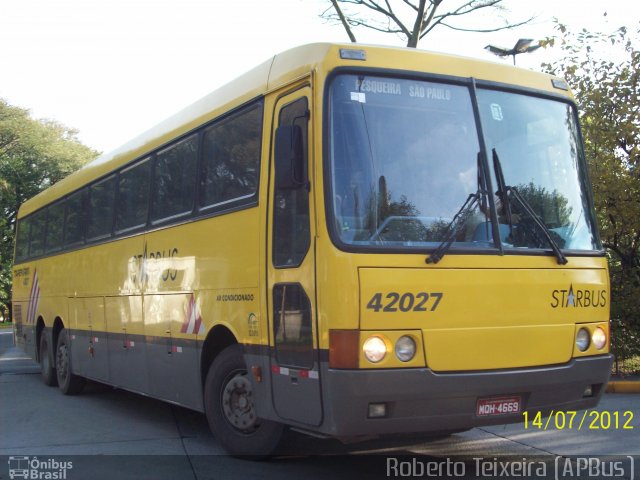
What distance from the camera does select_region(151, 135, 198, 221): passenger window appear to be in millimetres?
8031

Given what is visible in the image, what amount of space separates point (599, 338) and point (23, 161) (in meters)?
44.4

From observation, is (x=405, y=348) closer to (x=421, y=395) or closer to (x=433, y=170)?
(x=421, y=395)

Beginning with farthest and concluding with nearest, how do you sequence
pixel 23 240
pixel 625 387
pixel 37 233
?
pixel 23 240 < pixel 37 233 < pixel 625 387

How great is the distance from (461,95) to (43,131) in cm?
4524

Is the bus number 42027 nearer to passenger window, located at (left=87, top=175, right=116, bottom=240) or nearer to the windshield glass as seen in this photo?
the windshield glass

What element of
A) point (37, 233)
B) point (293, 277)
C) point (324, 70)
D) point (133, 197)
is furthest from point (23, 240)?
point (324, 70)

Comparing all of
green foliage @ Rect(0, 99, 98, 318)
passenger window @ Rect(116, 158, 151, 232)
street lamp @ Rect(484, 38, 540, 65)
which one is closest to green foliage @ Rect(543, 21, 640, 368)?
street lamp @ Rect(484, 38, 540, 65)

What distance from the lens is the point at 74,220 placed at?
1255 centimetres

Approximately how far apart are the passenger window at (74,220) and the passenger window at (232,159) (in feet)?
16.3

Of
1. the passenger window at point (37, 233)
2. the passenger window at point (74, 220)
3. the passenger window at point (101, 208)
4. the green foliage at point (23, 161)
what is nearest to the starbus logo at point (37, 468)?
the passenger window at point (101, 208)

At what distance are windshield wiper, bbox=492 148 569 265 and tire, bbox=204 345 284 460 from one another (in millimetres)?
2591

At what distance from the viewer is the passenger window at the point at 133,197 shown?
932cm

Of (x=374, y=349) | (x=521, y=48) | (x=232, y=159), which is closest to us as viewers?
(x=374, y=349)

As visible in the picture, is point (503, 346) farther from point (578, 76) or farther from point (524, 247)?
point (578, 76)
